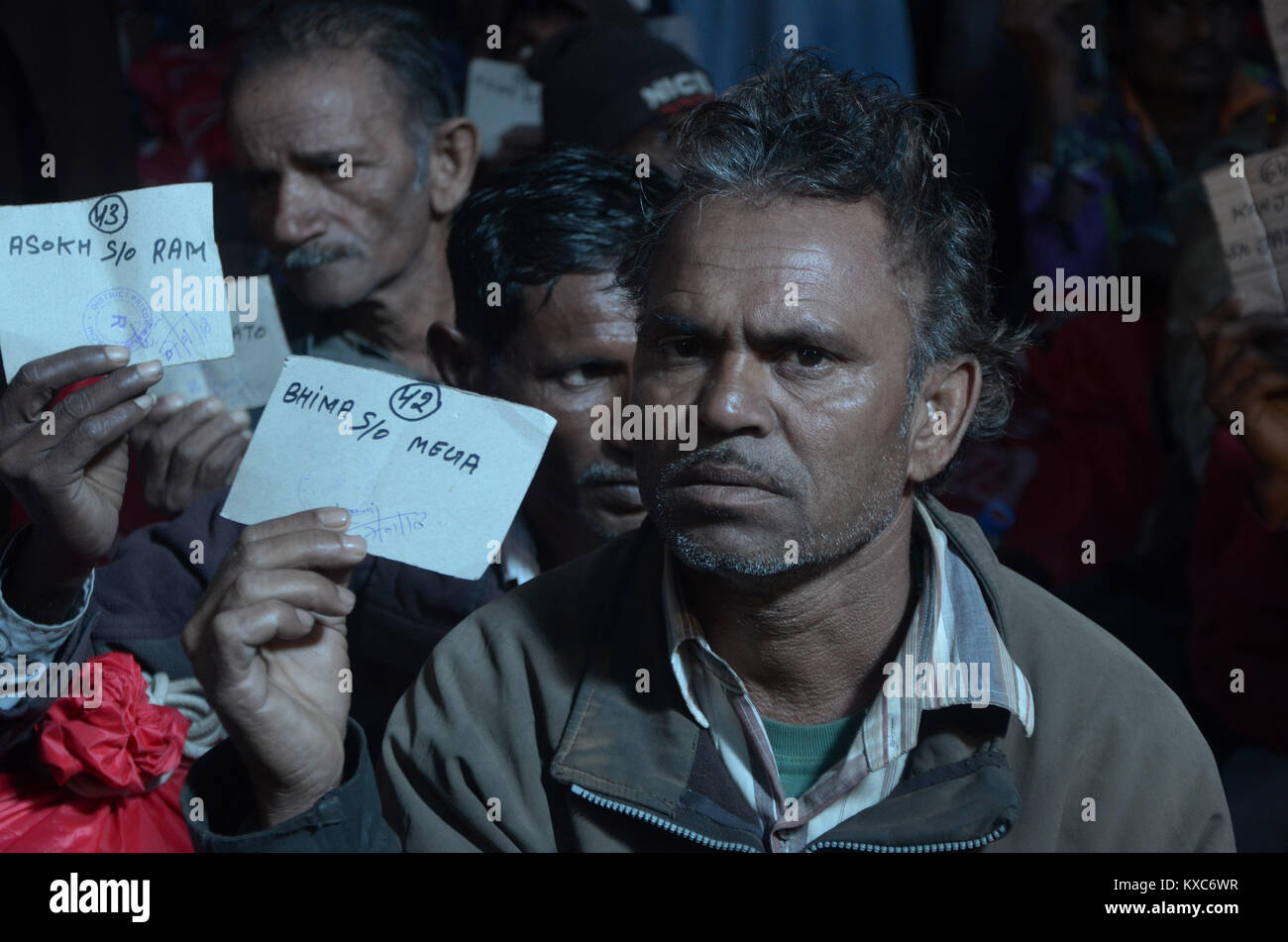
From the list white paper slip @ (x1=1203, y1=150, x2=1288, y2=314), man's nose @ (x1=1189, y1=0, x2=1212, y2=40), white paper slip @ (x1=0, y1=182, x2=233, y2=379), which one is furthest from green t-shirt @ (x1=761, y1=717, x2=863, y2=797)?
man's nose @ (x1=1189, y1=0, x2=1212, y2=40)

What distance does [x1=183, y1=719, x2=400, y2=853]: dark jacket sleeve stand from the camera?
6.14 ft

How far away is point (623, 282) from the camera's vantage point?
7.64ft

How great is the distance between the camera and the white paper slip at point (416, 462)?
201cm

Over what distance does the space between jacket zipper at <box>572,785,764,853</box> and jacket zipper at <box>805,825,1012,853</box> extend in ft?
0.37

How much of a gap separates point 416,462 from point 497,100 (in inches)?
81.2

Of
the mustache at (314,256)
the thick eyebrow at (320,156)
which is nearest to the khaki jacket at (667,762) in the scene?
the mustache at (314,256)

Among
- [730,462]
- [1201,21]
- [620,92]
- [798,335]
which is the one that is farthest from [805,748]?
[1201,21]

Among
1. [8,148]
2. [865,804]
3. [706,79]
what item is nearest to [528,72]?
[706,79]

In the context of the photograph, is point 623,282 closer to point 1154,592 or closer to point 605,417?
point 605,417

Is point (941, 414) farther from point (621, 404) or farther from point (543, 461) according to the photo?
point (543, 461)

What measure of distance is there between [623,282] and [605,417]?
0.33 m

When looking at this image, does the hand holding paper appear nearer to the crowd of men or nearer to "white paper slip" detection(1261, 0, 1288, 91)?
the crowd of men

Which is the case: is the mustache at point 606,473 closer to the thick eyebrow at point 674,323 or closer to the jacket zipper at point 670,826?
the thick eyebrow at point 674,323

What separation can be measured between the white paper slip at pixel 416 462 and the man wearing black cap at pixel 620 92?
5.06 feet
